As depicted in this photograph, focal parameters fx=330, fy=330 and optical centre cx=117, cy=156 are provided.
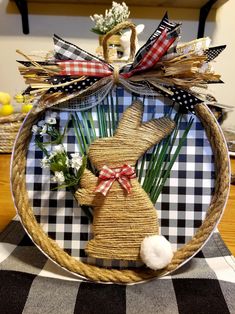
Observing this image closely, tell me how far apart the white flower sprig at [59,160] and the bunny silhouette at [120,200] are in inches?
0.6

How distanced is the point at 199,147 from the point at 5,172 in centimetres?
65

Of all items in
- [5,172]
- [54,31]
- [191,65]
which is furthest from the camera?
[54,31]

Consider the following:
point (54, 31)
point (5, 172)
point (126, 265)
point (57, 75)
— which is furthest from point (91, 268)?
point (54, 31)

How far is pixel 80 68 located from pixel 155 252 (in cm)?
26

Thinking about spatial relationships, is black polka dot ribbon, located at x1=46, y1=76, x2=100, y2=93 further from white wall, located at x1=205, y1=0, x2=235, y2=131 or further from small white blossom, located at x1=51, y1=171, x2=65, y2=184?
white wall, located at x1=205, y1=0, x2=235, y2=131

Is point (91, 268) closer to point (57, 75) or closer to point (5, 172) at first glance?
point (57, 75)

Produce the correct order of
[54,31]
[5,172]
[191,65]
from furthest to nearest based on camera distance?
[54,31] < [5,172] < [191,65]

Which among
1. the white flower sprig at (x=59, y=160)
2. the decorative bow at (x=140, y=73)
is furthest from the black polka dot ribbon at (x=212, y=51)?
the white flower sprig at (x=59, y=160)

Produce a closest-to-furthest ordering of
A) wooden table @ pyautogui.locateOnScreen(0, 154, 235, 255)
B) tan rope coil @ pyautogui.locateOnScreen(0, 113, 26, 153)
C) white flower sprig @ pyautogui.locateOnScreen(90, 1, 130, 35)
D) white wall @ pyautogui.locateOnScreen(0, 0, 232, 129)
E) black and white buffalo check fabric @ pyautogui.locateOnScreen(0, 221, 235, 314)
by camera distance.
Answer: black and white buffalo check fabric @ pyautogui.locateOnScreen(0, 221, 235, 314) < wooden table @ pyautogui.locateOnScreen(0, 154, 235, 255) < white flower sprig @ pyautogui.locateOnScreen(90, 1, 130, 35) < tan rope coil @ pyautogui.locateOnScreen(0, 113, 26, 153) < white wall @ pyautogui.locateOnScreen(0, 0, 232, 129)

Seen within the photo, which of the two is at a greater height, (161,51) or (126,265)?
(161,51)

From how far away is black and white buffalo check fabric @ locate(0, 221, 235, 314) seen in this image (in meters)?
0.39

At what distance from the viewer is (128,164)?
45 centimetres

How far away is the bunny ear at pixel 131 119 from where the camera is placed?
0.45 metres

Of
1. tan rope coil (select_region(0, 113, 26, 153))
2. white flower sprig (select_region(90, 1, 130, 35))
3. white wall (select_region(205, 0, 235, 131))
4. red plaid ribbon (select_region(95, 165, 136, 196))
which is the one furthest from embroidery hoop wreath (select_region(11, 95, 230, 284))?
white wall (select_region(205, 0, 235, 131))
